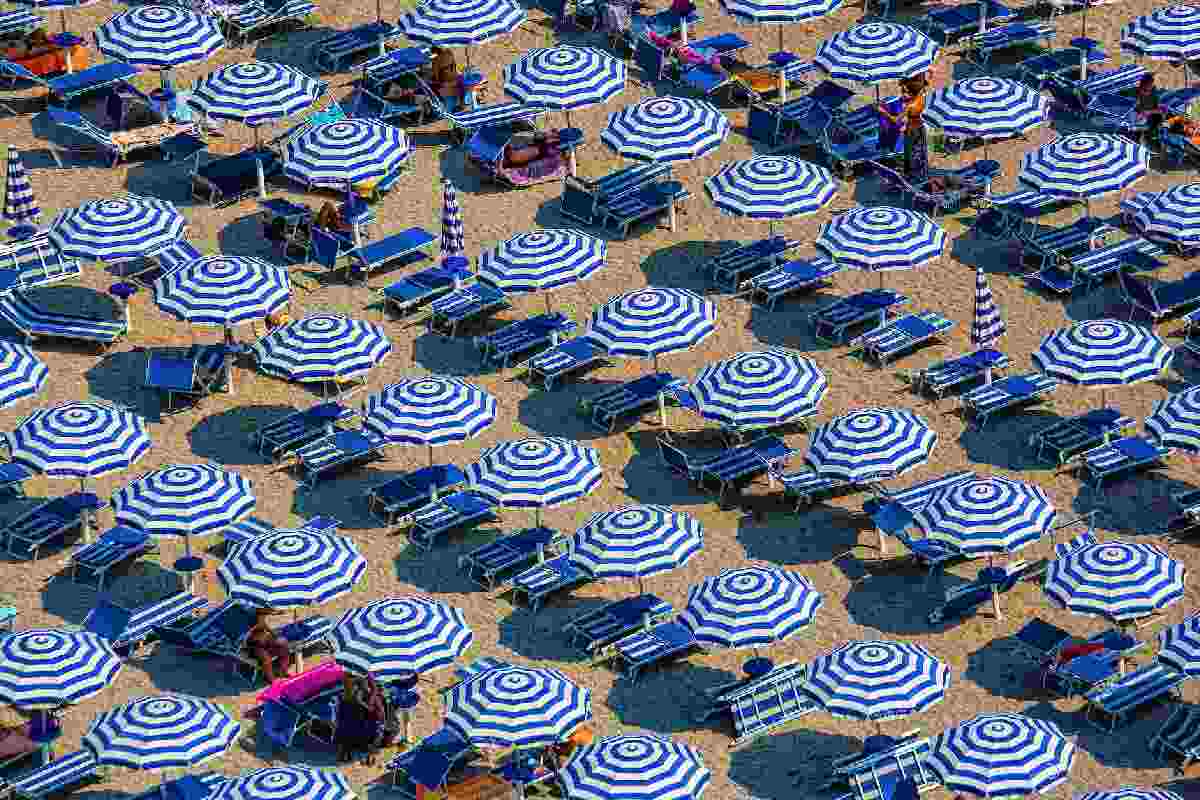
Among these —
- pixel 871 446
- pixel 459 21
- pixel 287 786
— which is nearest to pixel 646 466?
pixel 871 446

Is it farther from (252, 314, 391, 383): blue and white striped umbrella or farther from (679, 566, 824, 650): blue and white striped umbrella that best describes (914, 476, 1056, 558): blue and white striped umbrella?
(252, 314, 391, 383): blue and white striped umbrella

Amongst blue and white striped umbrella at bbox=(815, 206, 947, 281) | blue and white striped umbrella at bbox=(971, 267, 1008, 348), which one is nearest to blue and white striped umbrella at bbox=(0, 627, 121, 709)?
blue and white striped umbrella at bbox=(815, 206, 947, 281)

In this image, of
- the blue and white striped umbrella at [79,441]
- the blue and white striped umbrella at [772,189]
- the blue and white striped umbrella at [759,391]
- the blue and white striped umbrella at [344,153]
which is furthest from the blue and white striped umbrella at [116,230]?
the blue and white striped umbrella at [759,391]

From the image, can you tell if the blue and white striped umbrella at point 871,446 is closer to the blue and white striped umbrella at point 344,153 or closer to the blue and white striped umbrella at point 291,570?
the blue and white striped umbrella at point 291,570

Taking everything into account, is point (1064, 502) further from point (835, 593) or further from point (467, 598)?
point (467, 598)

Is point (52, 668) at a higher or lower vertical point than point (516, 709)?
higher

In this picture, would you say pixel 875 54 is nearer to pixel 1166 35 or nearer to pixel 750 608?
pixel 1166 35

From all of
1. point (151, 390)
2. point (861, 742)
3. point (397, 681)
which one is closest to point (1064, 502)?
point (861, 742)
